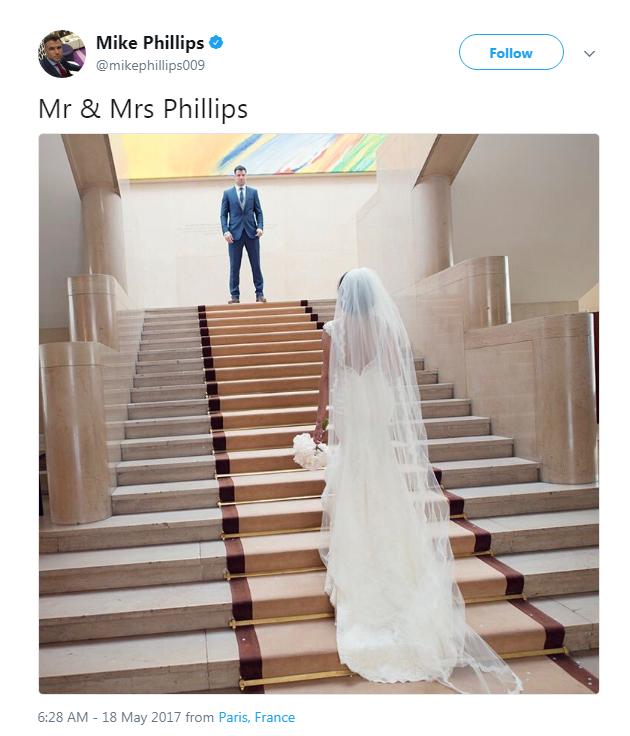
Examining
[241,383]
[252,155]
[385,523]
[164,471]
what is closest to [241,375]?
[241,383]

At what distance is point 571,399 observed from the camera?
5.25m

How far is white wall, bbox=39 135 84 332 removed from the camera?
7407 mm

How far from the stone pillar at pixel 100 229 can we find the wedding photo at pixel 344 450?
24 mm

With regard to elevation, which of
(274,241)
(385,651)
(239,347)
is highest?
(274,241)

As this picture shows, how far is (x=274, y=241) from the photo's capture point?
476 inches

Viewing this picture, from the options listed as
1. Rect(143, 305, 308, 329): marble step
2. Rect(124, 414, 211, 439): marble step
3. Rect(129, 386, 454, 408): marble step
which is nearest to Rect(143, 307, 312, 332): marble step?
Rect(143, 305, 308, 329): marble step

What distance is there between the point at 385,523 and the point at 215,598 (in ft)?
3.53

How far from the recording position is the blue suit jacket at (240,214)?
377 inches

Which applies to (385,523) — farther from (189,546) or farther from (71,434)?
(71,434)
